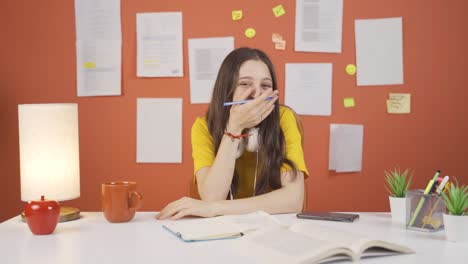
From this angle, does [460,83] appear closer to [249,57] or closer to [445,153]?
[445,153]

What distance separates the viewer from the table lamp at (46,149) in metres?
1.42

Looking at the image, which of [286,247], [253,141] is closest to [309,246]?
[286,247]

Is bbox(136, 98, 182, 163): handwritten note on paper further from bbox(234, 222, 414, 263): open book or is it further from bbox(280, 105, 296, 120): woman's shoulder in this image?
bbox(234, 222, 414, 263): open book

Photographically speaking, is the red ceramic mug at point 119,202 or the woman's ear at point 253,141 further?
the woman's ear at point 253,141

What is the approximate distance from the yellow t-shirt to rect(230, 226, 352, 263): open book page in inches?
26.9

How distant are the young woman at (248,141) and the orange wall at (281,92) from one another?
75 cm

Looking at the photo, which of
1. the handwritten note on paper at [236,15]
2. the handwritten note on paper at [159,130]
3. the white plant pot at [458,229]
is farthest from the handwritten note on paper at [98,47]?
the white plant pot at [458,229]

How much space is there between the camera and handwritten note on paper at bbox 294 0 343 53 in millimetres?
2543

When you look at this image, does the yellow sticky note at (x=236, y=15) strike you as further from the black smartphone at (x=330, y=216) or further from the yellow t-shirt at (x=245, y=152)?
the black smartphone at (x=330, y=216)

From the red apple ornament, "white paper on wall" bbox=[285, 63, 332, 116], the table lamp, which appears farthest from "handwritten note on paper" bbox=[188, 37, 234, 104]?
the red apple ornament

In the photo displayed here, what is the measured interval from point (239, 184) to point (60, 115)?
692 millimetres

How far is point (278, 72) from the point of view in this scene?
101 inches

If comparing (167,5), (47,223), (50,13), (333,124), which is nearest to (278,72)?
(333,124)

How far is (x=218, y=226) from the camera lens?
1.16 meters
